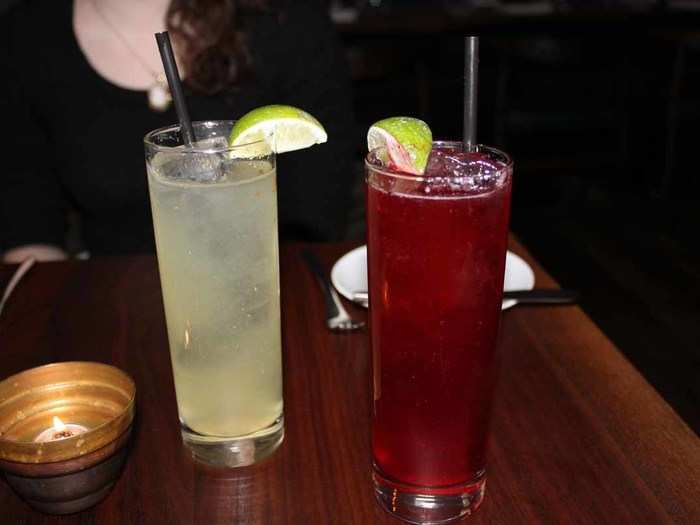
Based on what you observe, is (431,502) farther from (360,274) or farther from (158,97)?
(158,97)

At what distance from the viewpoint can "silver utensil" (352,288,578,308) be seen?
48.1 inches

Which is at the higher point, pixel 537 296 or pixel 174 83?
pixel 174 83

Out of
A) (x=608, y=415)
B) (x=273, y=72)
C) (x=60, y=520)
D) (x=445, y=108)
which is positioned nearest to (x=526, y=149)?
(x=445, y=108)

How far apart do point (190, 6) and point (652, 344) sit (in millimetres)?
1665

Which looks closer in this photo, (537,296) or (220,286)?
(220,286)

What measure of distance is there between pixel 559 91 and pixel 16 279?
483 cm

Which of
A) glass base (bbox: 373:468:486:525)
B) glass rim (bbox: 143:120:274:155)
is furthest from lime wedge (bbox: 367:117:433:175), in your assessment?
glass base (bbox: 373:468:486:525)

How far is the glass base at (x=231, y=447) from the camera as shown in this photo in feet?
3.03

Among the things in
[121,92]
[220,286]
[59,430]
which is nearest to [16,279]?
[59,430]

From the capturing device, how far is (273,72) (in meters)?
2.07

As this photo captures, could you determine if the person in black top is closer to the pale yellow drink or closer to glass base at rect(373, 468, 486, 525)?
the pale yellow drink

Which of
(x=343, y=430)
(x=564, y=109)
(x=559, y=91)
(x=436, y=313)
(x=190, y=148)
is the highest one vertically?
(x=190, y=148)

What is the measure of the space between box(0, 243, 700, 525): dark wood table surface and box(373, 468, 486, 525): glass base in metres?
0.02

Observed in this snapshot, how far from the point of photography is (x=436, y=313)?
79 centimetres
